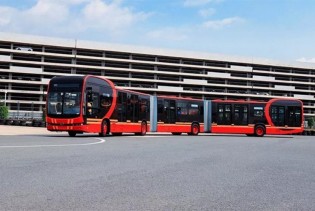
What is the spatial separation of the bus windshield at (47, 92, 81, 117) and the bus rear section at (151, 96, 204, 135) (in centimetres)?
975

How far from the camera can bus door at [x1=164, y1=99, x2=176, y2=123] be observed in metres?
31.7

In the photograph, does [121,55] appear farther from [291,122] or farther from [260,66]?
[291,122]

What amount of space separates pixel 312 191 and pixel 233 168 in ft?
9.78

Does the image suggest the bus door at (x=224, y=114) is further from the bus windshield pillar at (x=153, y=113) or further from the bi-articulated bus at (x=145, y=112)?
the bus windshield pillar at (x=153, y=113)

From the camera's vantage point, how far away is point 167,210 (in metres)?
4.91

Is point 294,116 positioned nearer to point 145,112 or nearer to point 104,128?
point 145,112

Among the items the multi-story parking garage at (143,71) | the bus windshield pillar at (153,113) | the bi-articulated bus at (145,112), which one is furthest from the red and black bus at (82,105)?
the multi-story parking garage at (143,71)

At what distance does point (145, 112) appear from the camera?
29125 millimetres

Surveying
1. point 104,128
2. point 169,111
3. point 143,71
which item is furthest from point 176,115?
point 143,71

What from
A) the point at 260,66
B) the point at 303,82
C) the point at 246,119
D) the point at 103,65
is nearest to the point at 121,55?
the point at 103,65

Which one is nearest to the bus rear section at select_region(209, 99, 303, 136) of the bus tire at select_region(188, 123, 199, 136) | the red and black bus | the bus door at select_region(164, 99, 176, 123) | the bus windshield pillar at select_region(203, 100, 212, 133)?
the bus windshield pillar at select_region(203, 100, 212, 133)

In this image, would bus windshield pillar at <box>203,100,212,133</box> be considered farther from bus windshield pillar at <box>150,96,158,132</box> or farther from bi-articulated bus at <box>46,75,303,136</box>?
bus windshield pillar at <box>150,96,158,132</box>

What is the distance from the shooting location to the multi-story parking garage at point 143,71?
Answer: 80438 mm

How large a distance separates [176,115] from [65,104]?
12.3 meters
